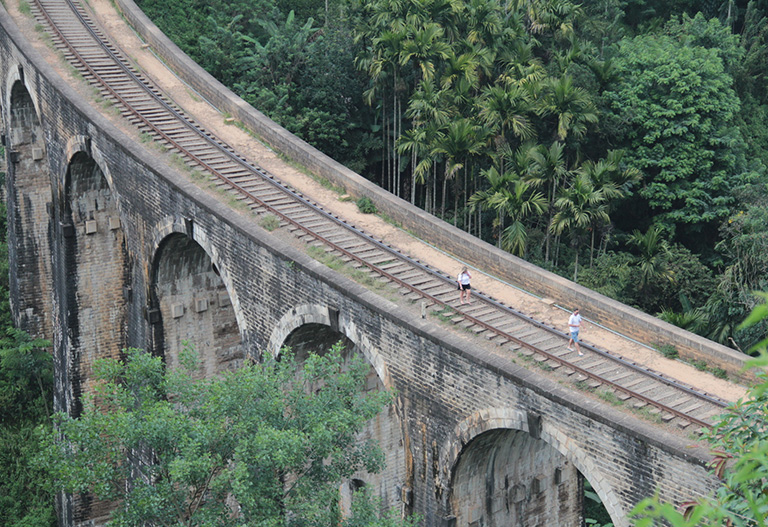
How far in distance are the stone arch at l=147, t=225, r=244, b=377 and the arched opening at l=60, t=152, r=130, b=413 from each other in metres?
3.00

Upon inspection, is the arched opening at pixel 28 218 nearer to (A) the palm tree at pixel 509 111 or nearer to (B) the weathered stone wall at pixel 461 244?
(B) the weathered stone wall at pixel 461 244

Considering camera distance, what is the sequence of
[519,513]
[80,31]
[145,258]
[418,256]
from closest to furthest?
[519,513] < [418,256] < [145,258] < [80,31]

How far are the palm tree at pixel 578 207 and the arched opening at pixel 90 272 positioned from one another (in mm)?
14833

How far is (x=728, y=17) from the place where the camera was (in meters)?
45.1

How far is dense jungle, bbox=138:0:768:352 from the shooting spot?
3600 centimetres

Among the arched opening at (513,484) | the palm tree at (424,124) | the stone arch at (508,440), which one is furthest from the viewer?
the palm tree at (424,124)

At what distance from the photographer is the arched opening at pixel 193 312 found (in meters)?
33.5

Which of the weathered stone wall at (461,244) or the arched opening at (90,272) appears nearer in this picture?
the weathered stone wall at (461,244)

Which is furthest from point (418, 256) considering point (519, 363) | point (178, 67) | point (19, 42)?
point (19, 42)

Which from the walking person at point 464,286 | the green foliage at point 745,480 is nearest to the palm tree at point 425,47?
the walking person at point 464,286

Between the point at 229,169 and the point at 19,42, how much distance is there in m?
11.3

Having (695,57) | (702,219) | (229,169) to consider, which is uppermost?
(695,57)

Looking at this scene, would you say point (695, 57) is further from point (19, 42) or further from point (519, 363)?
point (19, 42)

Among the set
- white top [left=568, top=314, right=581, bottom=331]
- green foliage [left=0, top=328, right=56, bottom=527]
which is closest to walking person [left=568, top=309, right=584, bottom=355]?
white top [left=568, top=314, right=581, bottom=331]
